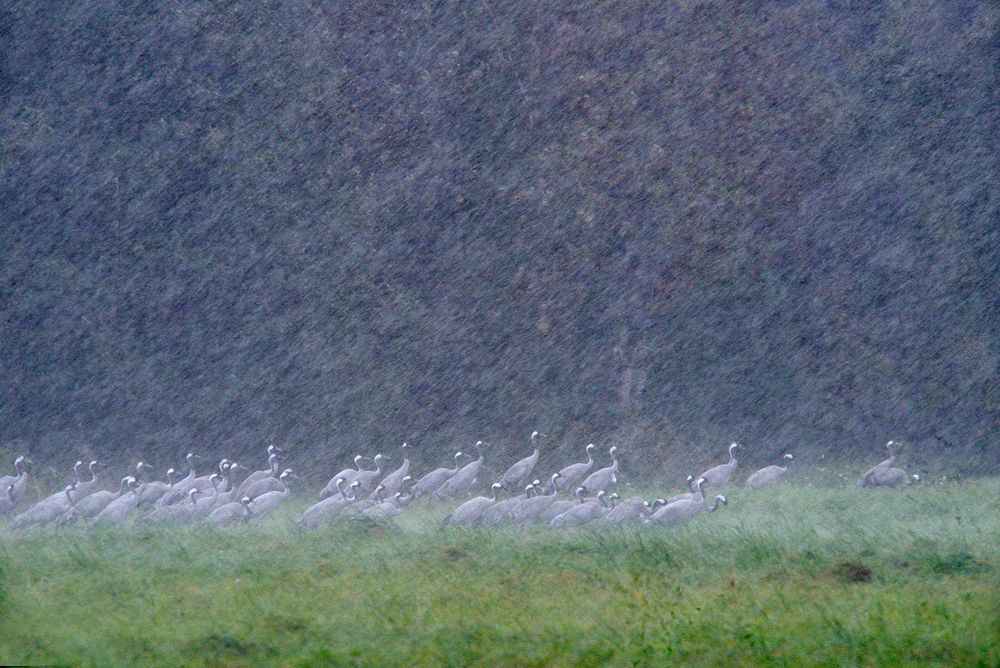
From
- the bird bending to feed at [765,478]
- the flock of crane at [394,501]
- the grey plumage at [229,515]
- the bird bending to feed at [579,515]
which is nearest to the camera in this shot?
the bird bending to feed at [579,515]

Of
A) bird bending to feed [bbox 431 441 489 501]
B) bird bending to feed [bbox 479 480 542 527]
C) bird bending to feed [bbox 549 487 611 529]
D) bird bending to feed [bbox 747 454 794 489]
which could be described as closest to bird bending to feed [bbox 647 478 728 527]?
bird bending to feed [bbox 549 487 611 529]

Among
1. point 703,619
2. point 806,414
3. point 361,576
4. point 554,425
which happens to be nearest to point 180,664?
point 361,576

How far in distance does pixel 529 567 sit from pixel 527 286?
1089 cm

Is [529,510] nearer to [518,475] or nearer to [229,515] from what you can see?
[229,515]

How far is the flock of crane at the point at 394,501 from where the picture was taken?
1247 centimetres

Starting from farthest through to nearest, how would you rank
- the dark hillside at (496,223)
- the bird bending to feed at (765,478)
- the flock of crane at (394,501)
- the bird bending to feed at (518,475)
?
1. the dark hillside at (496,223)
2. the bird bending to feed at (518,475)
3. the bird bending to feed at (765,478)
4. the flock of crane at (394,501)

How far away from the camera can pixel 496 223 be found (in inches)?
811

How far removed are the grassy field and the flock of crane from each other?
22.2 inches

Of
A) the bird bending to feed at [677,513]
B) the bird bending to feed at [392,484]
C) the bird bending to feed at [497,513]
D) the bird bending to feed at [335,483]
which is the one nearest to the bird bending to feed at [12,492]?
the bird bending to feed at [335,483]

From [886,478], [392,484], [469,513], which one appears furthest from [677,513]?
[392,484]

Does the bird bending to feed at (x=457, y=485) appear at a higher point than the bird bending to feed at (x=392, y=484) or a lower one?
lower

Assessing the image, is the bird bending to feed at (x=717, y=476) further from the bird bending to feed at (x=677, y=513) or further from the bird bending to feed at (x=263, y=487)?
the bird bending to feed at (x=263, y=487)

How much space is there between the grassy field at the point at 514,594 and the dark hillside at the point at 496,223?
8086 mm

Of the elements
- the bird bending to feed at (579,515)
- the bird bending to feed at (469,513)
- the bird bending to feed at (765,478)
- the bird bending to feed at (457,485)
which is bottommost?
the bird bending to feed at (765,478)
